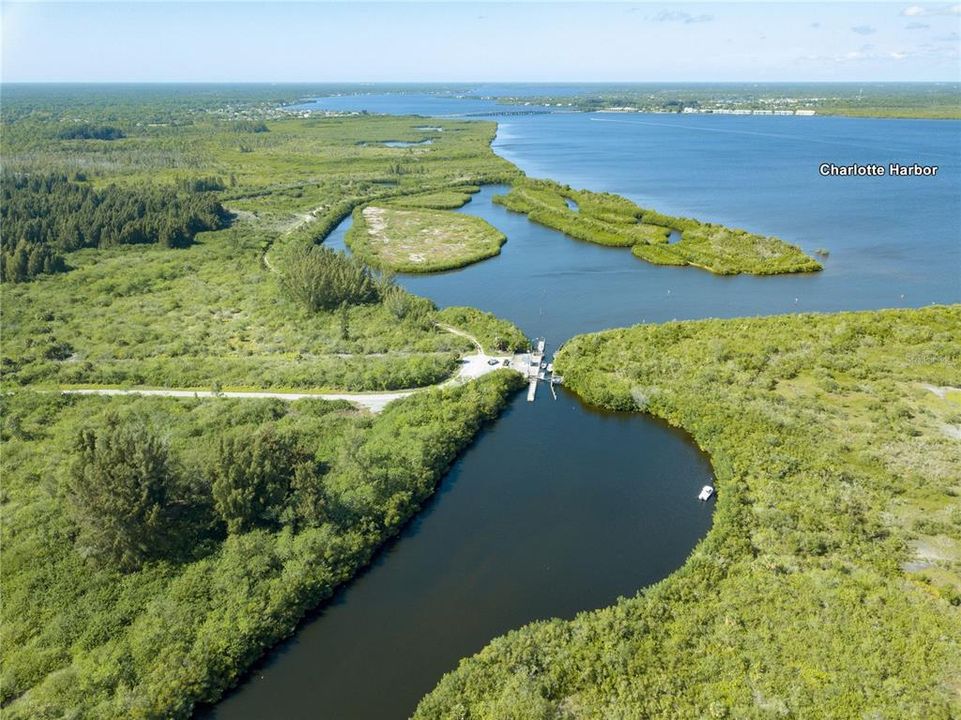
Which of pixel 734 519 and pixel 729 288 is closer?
pixel 734 519

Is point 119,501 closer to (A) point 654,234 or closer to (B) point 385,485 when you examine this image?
(B) point 385,485

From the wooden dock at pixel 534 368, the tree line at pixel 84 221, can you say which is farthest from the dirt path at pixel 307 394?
the tree line at pixel 84 221

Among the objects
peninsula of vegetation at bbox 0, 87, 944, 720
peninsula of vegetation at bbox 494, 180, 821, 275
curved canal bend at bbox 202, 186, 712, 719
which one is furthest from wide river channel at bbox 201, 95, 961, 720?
peninsula of vegetation at bbox 494, 180, 821, 275

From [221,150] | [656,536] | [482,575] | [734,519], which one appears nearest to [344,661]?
[482,575]

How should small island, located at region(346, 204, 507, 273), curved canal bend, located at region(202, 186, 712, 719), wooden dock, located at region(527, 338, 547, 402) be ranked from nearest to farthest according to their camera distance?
curved canal bend, located at region(202, 186, 712, 719) → wooden dock, located at region(527, 338, 547, 402) → small island, located at region(346, 204, 507, 273)

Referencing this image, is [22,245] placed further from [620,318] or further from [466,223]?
[620,318]

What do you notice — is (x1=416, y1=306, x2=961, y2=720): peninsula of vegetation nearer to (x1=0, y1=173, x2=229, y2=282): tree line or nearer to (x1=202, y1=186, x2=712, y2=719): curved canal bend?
(x1=202, y1=186, x2=712, y2=719): curved canal bend
